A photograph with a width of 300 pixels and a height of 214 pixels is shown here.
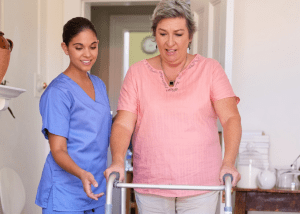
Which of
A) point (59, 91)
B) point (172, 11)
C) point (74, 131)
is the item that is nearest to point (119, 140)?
point (74, 131)

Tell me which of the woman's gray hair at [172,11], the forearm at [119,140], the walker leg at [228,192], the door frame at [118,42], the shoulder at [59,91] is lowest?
the walker leg at [228,192]

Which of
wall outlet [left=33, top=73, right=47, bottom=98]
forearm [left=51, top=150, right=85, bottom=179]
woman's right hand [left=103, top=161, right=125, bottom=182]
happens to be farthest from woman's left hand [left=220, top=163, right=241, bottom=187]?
wall outlet [left=33, top=73, right=47, bottom=98]

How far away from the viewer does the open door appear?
2348 millimetres

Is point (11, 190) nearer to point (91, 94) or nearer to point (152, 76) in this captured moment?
point (91, 94)

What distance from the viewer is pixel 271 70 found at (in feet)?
9.51

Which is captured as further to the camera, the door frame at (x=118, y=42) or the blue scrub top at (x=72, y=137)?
the door frame at (x=118, y=42)

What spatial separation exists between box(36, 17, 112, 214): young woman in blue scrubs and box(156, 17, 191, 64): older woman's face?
29cm

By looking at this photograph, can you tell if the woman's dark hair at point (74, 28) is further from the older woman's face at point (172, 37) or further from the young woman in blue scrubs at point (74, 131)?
the older woman's face at point (172, 37)

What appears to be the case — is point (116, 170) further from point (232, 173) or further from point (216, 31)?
point (216, 31)

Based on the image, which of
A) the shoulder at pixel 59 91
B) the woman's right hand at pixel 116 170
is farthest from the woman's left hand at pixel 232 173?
the shoulder at pixel 59 91

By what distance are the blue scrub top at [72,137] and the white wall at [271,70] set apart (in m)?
1.69

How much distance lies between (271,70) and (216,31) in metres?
0.64

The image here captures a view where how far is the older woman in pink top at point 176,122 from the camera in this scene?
138 cm

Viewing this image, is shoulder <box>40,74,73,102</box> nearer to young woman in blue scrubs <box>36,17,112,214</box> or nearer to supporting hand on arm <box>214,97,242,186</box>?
young woman in blue scrubs <box>36,17,112,214</box>
